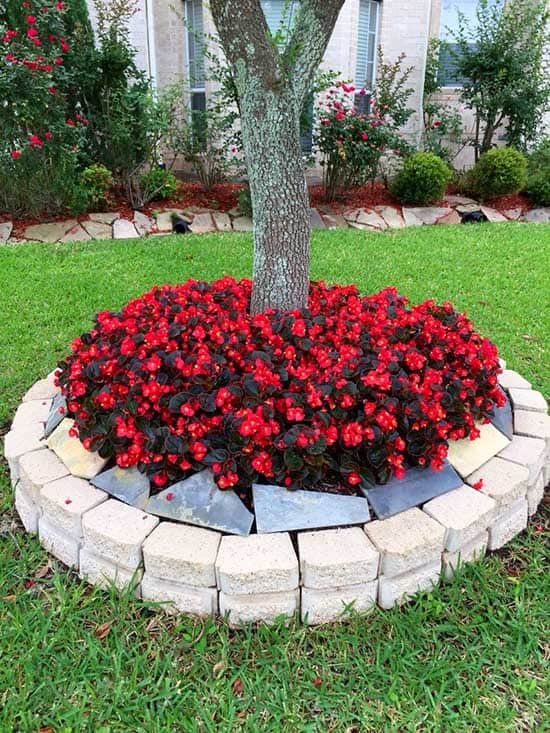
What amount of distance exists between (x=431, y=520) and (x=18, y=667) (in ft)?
3.88

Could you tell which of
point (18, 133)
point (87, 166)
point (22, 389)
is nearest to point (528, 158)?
point (87, 166)

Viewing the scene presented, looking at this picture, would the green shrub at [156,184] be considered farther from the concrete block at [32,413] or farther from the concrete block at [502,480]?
the concrete block at [502,480]

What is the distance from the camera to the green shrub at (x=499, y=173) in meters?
6.98

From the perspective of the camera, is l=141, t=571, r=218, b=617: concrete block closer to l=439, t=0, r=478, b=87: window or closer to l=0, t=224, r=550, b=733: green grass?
l=0, t=224, r=550, b=733: green grass

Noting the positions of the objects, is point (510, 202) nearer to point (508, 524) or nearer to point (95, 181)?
point (95, 181)

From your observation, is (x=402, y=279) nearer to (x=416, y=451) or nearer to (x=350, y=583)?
(x=416, y=451)

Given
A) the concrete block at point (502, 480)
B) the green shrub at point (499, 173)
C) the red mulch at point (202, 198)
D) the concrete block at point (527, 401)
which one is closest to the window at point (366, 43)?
the green shrub at point (499, 173)

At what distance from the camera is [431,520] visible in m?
1.72

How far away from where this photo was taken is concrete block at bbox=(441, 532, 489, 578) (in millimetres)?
1762

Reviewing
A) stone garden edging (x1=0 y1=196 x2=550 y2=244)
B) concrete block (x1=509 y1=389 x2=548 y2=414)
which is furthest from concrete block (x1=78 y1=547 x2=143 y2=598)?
stone garden edging (x1=0 y1=196 x2=550 y2=244)

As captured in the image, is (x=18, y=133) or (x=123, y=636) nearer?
(x=123, y=636)

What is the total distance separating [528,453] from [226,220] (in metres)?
4.89

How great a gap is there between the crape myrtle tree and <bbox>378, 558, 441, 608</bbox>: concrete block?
1192 mm

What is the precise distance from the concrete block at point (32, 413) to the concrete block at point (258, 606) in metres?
1.06
